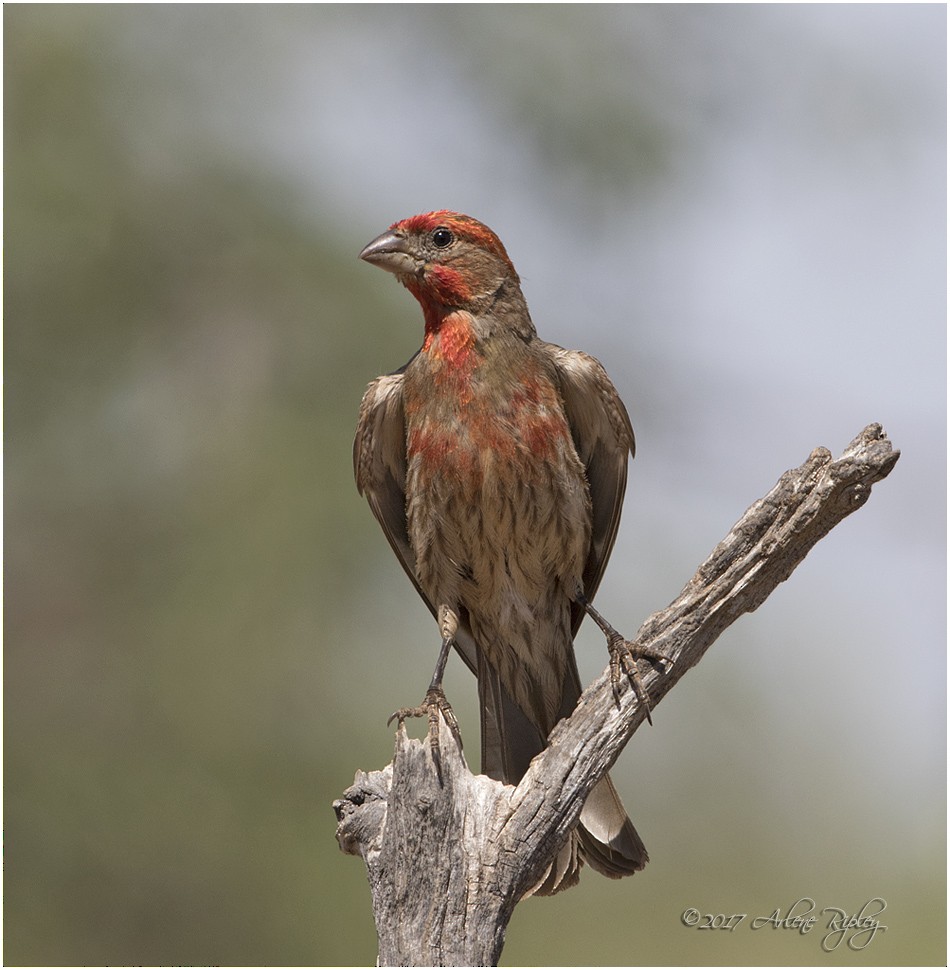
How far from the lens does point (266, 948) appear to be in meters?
8.89

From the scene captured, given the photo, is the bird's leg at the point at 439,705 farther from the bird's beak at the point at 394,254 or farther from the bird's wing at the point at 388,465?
the bird's beak at the point at 394,254

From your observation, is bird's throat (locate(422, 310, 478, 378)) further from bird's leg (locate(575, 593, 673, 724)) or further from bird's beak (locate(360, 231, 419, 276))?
bird's leg (locate(575, 593, 673, 724))

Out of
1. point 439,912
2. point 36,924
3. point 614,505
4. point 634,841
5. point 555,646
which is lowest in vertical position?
point 439,912

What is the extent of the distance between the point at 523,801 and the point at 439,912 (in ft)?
1.59

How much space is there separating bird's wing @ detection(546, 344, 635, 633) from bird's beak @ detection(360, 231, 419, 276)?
2.47 ft

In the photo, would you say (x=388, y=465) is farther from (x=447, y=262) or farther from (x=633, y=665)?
(x=633, y=665)

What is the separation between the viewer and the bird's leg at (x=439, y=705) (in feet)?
14.7

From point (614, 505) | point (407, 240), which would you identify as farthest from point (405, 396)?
point (614, 505)

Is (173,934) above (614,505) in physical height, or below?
above

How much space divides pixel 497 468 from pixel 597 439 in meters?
0.58

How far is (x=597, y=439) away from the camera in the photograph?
18.4 ft

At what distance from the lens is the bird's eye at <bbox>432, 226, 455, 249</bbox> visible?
5.62 meters

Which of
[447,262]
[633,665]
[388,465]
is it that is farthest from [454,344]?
[633,665]

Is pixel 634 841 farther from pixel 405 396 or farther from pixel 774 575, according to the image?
pixel 405 396
